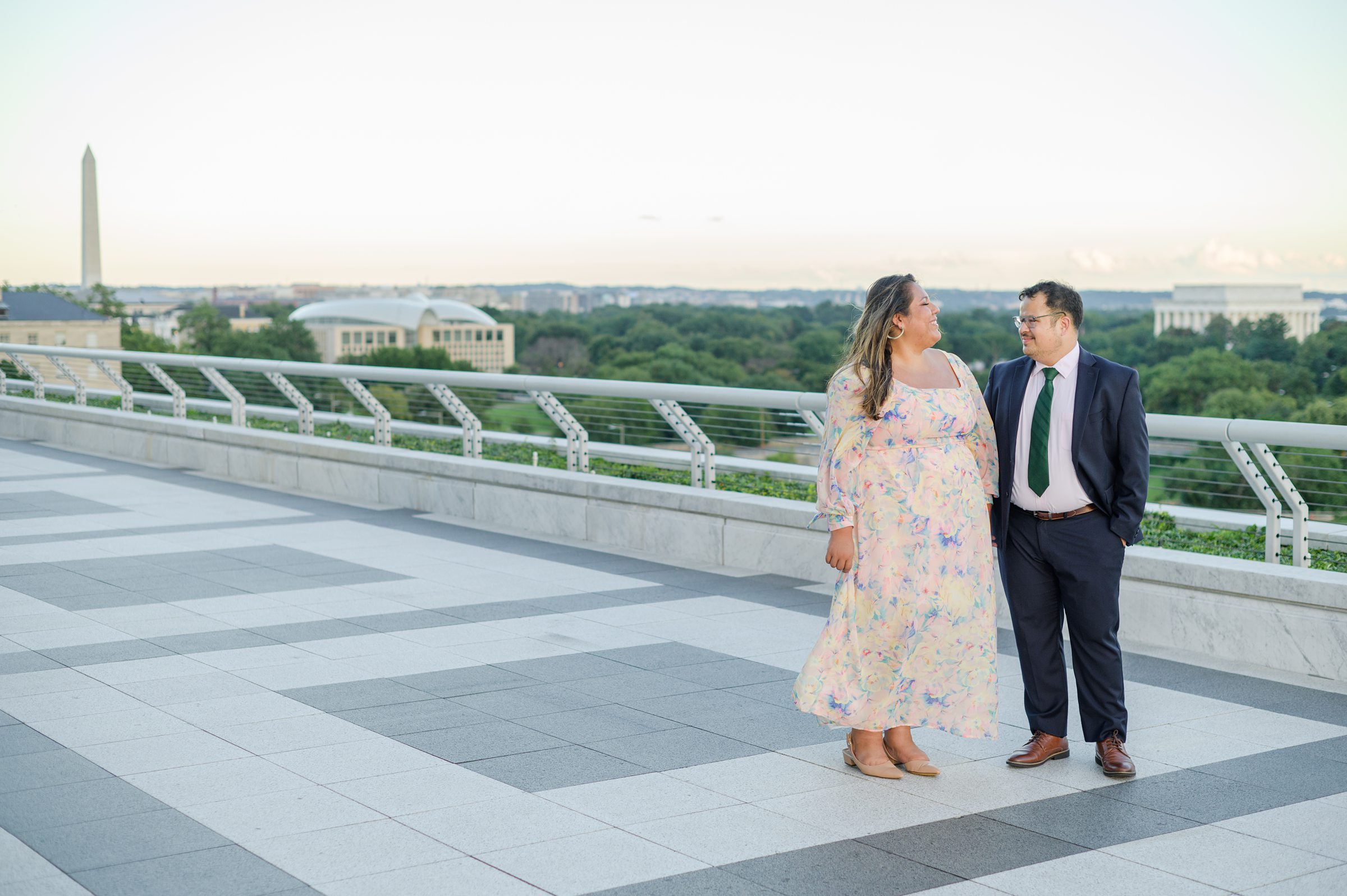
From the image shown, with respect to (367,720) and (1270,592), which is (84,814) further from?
(1270,592)

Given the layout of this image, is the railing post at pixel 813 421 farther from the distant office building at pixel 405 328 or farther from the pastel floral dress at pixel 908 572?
the distant office building at pixel 405 328

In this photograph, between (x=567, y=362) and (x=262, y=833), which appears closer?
(x=262, y=833)

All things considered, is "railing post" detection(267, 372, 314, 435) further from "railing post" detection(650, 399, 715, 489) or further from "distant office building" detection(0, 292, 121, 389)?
"distant office building" detection(0, 292, 121, 389)

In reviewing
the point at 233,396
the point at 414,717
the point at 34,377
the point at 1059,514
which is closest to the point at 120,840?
the point at 414,717

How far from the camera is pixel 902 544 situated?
14.8ft

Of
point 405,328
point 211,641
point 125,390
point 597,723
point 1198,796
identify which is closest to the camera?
point 1198,796

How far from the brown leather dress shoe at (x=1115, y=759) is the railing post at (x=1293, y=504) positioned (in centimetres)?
202

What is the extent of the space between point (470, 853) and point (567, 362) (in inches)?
3948

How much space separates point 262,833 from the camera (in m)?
3.94

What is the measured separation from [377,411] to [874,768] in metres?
7.98

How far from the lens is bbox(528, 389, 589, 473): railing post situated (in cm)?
986

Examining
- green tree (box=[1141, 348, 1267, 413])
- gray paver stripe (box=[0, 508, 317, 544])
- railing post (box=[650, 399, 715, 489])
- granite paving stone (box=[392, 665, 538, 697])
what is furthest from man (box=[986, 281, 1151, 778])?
Result: green tree (box=[1141, 348, 1267, 413])

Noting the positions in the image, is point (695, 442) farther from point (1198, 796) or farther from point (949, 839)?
point (949, 839)

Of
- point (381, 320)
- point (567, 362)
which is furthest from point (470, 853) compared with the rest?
point (381, 320)
